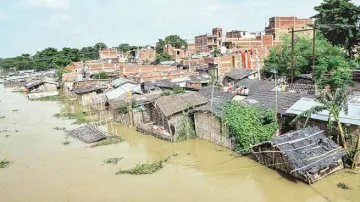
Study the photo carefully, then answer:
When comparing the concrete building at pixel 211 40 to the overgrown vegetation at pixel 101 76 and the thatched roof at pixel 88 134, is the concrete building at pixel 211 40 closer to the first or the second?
the overgrown vegetation at pixel 101 76

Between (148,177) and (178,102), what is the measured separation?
520 cm

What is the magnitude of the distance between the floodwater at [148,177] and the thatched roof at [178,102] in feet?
5.76

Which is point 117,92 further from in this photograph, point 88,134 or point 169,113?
point 169,113

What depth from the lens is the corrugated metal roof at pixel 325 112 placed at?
1100cm

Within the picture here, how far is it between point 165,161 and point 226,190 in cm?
373

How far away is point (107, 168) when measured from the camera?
1321 cm

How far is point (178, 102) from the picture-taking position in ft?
52.7

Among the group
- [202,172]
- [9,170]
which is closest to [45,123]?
[9,170]

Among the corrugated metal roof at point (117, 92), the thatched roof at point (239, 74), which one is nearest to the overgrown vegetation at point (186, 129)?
the thatched roof at point (239, 74)

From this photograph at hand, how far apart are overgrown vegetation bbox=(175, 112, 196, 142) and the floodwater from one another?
36 centimetres

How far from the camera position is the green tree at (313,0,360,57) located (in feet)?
87.0

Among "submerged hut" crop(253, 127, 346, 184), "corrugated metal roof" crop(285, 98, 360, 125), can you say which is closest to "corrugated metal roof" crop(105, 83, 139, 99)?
"corrugated metal roof" crop(285, 98, 360, 125)

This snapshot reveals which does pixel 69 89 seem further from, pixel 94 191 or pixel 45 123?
pixel 94 191

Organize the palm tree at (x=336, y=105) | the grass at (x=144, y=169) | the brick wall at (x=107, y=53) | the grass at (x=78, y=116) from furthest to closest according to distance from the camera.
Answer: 1. the brick wall at (x=107, y=53)
2. the grass at (x=78, y=116)
3. the grass at (x=144, y=169)
4. the palm tree at (x=336, y=105)
